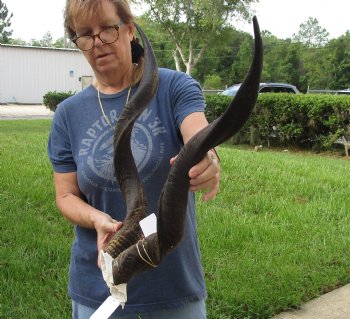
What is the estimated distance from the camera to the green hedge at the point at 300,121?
1321 cm

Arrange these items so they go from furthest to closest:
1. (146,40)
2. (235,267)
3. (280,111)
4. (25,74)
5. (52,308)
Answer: (25,74), (280,111), (235,267), (52,308), (146,40)

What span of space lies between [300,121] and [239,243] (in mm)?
9652

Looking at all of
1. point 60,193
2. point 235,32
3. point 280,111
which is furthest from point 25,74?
point 60,193

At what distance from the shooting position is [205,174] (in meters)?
1.52

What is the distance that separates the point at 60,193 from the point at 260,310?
216cm

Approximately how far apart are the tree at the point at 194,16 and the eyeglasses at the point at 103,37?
26.9 meters

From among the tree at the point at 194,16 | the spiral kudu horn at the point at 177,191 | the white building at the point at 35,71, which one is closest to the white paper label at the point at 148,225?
the spiral kudu horn at the point at 177,191

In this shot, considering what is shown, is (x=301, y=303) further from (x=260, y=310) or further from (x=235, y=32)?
(x=235, y=32)

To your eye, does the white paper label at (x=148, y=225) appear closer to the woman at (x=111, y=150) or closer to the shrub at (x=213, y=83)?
the woman at (x=111, y=150)

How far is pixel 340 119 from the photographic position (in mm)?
13203

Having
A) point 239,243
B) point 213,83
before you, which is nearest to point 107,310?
point 239,243

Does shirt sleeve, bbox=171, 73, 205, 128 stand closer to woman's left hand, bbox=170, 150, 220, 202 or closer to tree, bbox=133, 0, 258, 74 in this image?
woman's left hand, bbox=170, 150, 220, 202

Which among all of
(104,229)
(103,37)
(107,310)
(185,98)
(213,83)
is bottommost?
(213,83)

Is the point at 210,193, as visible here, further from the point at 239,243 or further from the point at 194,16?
the point at 194,16
